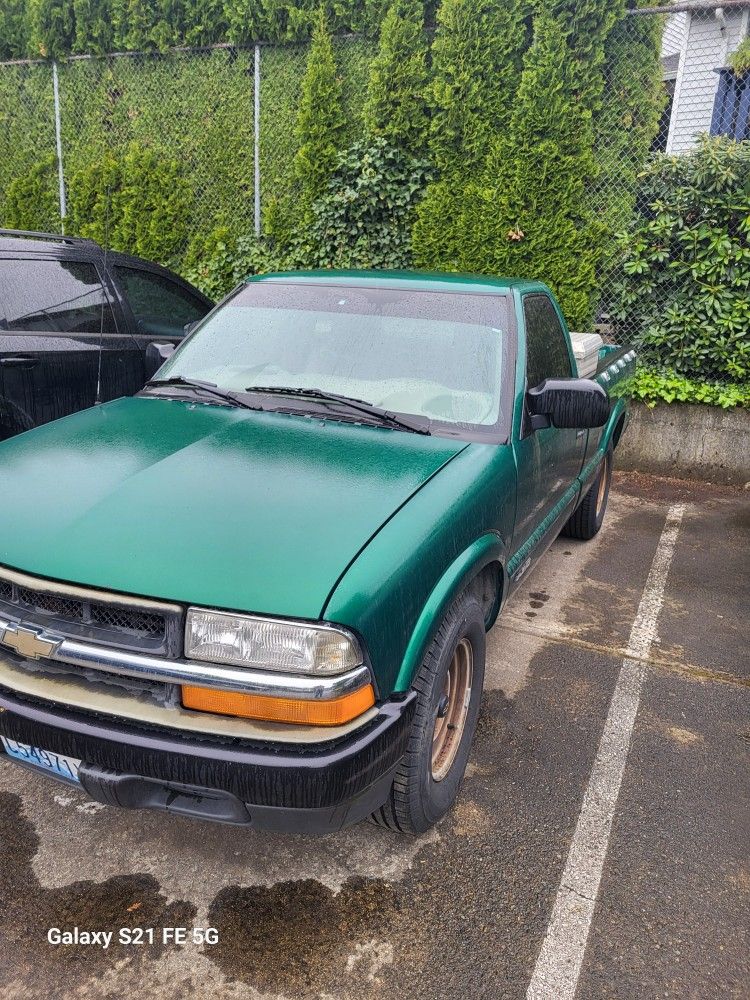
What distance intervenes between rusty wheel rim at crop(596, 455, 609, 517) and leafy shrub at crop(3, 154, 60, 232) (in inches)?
302

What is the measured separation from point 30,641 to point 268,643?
72 centimetres

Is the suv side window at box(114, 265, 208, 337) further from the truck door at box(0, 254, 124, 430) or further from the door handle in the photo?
the door handle

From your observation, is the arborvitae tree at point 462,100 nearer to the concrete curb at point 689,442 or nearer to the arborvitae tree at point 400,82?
the arborvitae tree at point 400,82

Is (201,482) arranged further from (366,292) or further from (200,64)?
(200,64)

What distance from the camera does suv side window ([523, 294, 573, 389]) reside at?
3.45 metres

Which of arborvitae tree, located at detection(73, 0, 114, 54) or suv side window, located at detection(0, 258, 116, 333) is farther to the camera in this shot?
arborvitae tree, located at detection(73, 0, 114, 54)

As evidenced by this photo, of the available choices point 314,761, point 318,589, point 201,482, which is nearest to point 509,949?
point 314,761

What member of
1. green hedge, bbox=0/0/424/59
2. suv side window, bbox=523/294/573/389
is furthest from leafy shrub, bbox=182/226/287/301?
suv side window, bbox=523/294/573/389

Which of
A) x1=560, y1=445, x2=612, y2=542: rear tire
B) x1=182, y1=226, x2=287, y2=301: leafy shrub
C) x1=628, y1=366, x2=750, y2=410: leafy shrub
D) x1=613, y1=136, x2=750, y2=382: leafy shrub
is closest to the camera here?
x1=560, y1=445, x2=612, y2=542: rear tire

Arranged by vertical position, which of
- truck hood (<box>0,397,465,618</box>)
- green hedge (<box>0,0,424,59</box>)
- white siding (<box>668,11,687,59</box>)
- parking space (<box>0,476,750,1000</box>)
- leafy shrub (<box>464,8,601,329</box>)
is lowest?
parking space (<box>0,476,750,1000</box>)

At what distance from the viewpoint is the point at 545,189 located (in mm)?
7379

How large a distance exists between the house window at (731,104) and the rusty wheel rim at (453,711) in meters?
6.86

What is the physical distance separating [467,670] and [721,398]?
210 inches

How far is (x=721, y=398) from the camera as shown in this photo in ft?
23.5
